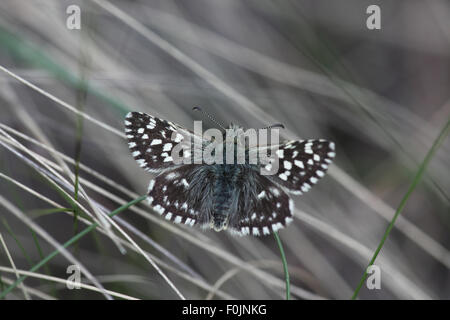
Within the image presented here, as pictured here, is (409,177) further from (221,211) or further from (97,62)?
(97,62)

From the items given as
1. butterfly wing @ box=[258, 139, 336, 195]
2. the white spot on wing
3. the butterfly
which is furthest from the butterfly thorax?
the white spot on wing

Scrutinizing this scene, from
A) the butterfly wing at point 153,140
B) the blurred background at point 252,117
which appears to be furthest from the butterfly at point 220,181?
the blurred background at point 252,117

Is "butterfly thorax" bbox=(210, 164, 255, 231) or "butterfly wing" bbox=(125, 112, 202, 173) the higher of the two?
"butterfly wing" bbox=(125, 112, 202, 173)

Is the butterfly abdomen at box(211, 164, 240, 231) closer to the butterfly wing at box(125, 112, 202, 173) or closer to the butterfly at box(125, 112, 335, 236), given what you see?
the butterfly at box(125, 112, 335, 236)

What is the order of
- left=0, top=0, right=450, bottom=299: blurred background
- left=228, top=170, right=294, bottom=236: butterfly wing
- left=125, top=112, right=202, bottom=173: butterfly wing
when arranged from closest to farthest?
left=228, top=170, right=294, bottom=236: butterfly wing, left=125, top=112, right=202, bottom=173: butterfly wing, left=0, top=0, right=450, bottom=299: blurred background

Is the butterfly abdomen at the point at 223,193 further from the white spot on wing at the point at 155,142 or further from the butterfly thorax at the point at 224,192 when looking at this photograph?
the white spot on wing at the point at 155,142

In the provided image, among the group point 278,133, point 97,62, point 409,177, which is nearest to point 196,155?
point 278,133
